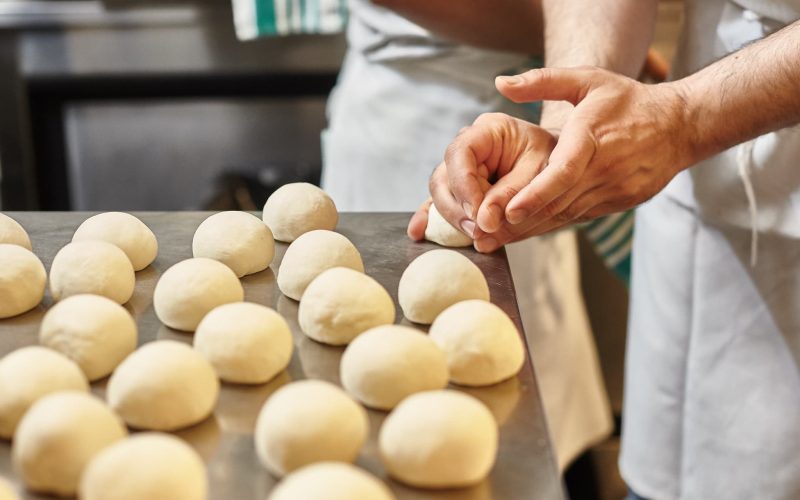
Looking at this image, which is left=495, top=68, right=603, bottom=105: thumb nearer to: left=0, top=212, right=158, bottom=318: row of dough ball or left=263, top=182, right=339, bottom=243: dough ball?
left=263, top=182, right=339, bottom=243: dough ball

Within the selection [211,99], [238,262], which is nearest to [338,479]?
[238,262]

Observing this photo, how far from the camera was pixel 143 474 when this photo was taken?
68cm

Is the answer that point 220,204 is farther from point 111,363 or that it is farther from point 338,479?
point 338,479

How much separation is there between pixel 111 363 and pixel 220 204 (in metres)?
1.46

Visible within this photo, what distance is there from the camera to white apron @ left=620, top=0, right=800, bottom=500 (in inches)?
53.0

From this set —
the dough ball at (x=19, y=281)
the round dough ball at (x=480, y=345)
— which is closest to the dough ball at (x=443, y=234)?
the round dough ball at (x=480, y=345)

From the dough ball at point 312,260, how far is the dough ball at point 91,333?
214 millimetres

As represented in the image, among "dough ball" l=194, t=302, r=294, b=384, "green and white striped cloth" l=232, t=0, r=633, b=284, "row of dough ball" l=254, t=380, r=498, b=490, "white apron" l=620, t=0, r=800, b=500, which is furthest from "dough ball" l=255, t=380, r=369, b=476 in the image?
"green and white striped cloth" l=232, t=0, r=633, b=284

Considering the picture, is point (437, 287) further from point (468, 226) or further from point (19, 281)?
point (19, 281)

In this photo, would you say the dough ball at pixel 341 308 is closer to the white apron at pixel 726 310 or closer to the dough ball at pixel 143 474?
the dough ball at pixel 143 474

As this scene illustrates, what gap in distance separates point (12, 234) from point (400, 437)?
2.22 ft

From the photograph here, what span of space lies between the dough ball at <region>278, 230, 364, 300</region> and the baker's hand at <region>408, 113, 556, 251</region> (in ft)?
0.49

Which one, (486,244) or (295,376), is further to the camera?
(486,244)

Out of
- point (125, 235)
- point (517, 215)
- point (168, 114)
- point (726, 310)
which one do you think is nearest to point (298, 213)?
point (125, 235)
